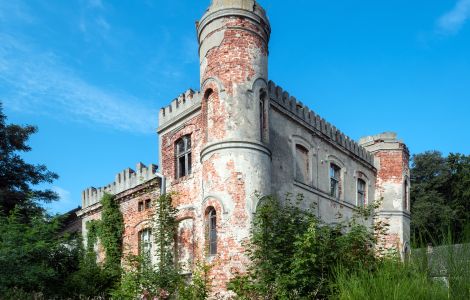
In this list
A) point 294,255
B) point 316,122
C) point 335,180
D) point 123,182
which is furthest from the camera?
point 335,180

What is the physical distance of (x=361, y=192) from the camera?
77.4ft

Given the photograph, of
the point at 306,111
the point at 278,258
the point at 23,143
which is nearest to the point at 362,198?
the point at 306,111

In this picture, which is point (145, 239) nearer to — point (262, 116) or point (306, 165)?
point (306, 165)

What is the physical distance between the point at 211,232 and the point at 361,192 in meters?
10.7

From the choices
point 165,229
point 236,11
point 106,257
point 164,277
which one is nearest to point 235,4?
point 236,11

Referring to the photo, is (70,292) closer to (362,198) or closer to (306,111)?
(306,111)

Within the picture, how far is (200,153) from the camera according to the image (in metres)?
15.9

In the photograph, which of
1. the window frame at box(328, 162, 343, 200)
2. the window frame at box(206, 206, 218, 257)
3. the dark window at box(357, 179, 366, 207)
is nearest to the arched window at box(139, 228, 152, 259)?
the window frame at box(206, 206, 218, 257)

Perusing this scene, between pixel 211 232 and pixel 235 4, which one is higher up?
pixel 235 4

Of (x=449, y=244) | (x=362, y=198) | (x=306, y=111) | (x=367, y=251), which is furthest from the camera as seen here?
(x=362, y=198)

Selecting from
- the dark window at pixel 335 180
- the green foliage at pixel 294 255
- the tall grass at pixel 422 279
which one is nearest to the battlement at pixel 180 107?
the green foliage at pixel 294 255

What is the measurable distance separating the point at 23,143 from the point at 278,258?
1871 centimetres

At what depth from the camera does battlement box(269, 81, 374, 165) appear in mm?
17906

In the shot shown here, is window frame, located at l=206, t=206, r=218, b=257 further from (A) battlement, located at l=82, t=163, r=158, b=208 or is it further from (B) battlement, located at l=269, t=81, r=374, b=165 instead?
(B) battlement, located at l=269, t=81, r=374, b=165
